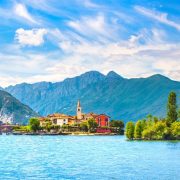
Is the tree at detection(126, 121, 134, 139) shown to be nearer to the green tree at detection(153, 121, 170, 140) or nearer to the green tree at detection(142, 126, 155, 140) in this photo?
the green tree at detection(142, 126, 155, 140)

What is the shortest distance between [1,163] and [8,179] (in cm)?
2217

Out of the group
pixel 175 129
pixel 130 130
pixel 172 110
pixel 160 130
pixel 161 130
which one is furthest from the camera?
pixel 172 110

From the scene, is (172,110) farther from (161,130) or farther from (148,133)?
(148,133)

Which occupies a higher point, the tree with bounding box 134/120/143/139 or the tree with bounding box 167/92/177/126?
the tree with bounding box 167/92/177/126

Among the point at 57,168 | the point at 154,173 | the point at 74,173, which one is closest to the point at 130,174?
the point at 154,173

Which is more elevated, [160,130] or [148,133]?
[160,130]

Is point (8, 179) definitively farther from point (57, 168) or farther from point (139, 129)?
point (139, 129)

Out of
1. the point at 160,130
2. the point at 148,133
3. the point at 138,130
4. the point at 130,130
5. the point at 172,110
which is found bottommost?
the point at 148,133

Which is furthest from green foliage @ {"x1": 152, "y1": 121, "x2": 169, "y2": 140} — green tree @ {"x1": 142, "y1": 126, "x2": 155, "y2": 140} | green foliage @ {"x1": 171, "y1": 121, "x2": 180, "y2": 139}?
green foliage @ {"x1": 171, "y1": 121, "x2": 180, "y2": 139}

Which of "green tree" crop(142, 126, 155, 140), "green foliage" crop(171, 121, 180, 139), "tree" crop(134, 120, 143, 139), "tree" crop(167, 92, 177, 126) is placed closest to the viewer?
"green foliage" crop(171, 121, 180, 139)

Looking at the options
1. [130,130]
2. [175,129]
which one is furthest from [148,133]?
[175,129]

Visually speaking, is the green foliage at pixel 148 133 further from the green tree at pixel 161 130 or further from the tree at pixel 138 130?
the tree at pixel 138 130

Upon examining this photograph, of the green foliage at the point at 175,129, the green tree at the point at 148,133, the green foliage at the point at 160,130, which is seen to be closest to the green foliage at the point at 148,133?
the green tree at the point at 148,133

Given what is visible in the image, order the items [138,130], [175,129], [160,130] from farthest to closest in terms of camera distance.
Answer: [138,130], [160,130], [175,129]
